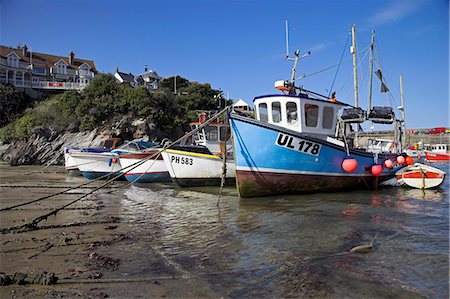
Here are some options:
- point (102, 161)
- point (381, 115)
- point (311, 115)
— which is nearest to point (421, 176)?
point (381, 115)

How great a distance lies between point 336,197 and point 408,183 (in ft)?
16.0

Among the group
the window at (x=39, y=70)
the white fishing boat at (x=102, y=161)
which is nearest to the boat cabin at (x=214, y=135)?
the white fishing boat at (x=102, y=161)

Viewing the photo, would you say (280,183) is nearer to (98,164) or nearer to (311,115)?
(311,115)

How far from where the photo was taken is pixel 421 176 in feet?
44.0

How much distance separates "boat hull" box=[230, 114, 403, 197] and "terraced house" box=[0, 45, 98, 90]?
1676 inches

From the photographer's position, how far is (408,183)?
1364cm

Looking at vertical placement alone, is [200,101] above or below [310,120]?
above

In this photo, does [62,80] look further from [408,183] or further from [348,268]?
[348,268]

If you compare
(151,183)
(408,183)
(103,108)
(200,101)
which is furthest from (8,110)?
(408,183)

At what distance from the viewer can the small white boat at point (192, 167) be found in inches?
538

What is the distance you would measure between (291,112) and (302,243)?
667cm

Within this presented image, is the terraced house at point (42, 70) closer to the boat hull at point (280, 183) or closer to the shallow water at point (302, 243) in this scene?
the boat hull at point (280, 183)

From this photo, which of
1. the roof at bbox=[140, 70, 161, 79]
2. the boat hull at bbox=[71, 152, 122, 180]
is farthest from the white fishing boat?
the roof at bbox=[140, 70, 161, 79]

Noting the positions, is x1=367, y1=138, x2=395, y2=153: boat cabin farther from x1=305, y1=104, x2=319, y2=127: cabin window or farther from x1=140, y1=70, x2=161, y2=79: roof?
x1=140, y1=70, x2=161, y2=79: roof
